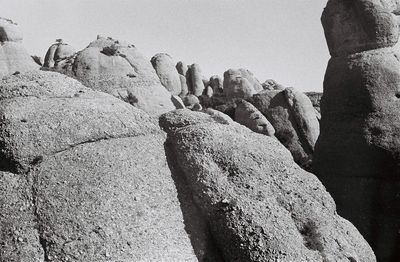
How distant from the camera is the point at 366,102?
62.1 feet

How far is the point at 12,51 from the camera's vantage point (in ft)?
113

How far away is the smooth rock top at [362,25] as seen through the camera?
2017 cm

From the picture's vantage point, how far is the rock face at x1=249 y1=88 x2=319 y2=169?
26.5 meters

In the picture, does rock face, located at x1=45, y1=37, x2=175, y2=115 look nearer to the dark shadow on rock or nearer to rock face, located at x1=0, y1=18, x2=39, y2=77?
rock face, located at x1=0, y1=18, x2=39, y2=77

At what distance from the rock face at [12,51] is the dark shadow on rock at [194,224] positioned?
80.6 ft

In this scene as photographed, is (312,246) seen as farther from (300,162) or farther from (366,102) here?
(300,162)

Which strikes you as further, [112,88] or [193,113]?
[112,88]

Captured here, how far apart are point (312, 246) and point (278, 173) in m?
2.07

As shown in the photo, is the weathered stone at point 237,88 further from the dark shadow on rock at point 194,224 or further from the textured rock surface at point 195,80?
the dark shadow on rock at point 194,224

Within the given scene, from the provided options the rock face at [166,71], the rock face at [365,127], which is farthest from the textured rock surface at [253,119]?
the rock face at [166,71]

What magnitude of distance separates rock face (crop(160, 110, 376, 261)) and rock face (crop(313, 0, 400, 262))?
6140mm

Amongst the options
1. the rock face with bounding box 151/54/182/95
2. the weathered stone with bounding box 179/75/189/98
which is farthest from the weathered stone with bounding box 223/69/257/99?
the weathered stone with bounding box 179/75/189/98

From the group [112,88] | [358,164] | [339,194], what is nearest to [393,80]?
[358,164]

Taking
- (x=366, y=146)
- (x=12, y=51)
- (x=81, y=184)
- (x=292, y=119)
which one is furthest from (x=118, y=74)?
(x=81, y=184)
